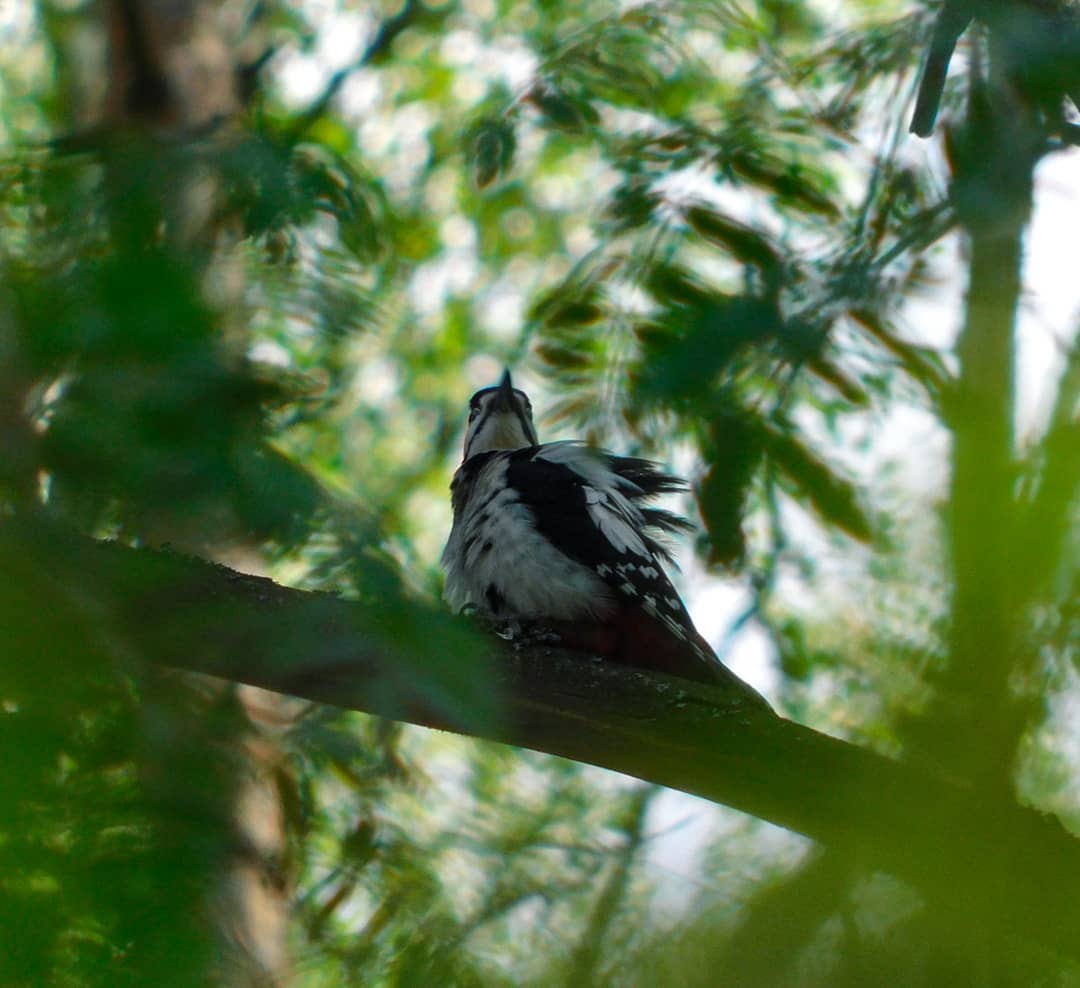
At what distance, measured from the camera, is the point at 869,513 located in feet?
3.71

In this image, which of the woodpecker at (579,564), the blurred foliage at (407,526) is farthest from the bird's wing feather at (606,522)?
the blurred foliage at (407,526)

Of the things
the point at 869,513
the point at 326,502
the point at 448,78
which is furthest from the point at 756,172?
the point at 448,78

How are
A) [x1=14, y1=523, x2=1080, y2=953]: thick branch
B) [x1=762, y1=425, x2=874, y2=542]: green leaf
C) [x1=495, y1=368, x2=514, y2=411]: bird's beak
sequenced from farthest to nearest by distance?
[x1=495, y1=368, x2=514, y2=411]: bird's beak
[x1=762, y1=425, x2=874, y2=542]: green leaf
[x1=14, y1=523, x2=1080, y2=953]: thick branch

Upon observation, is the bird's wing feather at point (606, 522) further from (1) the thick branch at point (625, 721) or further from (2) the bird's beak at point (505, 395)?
(1) the thick branch at point (625, 721)

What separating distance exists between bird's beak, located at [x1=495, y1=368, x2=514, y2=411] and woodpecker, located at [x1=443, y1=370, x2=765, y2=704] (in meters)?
0.97

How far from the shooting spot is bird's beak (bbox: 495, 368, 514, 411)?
5.72 meters

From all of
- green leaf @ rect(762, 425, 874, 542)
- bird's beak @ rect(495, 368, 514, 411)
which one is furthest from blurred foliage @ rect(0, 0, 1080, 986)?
bird's beak @ rect(495, 368, 514, 411)

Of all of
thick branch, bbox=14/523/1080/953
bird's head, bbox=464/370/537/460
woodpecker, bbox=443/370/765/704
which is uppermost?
bird's head, bbox=464/370/537/460

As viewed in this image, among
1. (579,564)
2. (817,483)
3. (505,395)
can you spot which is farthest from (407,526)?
(505,395)

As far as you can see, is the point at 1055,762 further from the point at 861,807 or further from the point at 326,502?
the point at 326,502

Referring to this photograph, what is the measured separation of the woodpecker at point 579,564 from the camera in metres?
4.29

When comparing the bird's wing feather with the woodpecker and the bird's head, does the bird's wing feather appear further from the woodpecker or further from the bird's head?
the bird's head

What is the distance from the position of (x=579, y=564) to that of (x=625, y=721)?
4.85 feet

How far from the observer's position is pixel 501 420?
5.81 meters
